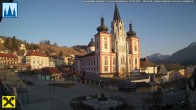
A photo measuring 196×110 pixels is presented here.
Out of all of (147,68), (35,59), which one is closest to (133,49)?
(147,68)

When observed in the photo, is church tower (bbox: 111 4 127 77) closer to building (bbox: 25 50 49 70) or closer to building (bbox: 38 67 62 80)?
building (bbox: 38 67 62 80)

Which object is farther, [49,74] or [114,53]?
[114,53]

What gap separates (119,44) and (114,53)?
3.31 metres

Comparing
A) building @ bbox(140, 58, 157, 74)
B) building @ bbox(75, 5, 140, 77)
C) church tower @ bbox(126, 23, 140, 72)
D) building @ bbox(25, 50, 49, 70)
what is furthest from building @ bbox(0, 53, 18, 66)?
building @ bbox(140, 58, 157, 74)

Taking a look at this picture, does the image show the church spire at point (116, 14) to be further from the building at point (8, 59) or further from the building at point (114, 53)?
the building at point (8, 59)

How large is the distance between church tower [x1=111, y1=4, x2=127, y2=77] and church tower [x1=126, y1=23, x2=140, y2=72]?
3793 millimetres

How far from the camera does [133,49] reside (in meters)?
63.8

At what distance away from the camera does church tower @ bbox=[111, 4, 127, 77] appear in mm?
58469

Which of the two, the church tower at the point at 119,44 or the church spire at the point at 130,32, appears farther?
the church spire at the point at 130,32

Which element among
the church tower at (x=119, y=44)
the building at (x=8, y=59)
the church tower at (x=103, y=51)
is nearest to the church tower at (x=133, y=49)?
the church tower at (x=119, y=44)

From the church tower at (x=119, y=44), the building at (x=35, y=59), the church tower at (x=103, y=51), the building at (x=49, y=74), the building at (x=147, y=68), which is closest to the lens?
the building at (x=49, y=74)

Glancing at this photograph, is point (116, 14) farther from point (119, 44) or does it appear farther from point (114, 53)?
point (114, 53)

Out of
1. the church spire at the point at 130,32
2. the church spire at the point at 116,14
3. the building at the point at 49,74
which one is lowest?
the building at the point at 49,74

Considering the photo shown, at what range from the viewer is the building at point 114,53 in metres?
55.7
